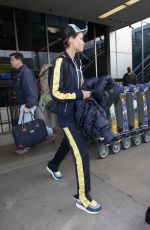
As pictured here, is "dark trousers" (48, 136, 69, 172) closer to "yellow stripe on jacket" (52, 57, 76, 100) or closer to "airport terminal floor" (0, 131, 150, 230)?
"airport terminal floor" (0, 131, 150, 230)

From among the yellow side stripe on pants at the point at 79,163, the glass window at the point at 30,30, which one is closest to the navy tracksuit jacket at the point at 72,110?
the yellow side stripe on pants at the point at 79,163

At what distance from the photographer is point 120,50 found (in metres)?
9.51

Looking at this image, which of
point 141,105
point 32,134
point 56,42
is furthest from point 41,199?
point 56,42

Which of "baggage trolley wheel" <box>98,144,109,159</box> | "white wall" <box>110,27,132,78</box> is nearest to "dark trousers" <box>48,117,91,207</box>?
"baggage trolley wheel" <box>98,144,109,159</box>

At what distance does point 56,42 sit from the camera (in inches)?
305

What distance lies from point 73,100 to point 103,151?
181 centimetres

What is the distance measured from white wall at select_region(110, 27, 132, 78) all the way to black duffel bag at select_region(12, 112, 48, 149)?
639cm

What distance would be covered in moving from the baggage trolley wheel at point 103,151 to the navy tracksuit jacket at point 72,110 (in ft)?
4.63

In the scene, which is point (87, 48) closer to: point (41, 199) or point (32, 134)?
point (32, 134)

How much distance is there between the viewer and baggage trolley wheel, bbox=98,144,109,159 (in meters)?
3.71

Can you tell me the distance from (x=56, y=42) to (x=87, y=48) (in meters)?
1.48

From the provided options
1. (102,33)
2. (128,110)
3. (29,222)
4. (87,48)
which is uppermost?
(102,33)

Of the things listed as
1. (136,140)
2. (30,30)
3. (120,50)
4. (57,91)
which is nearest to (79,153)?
(57,91)

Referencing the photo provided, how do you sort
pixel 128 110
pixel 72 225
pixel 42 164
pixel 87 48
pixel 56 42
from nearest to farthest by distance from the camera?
1. pixel 72 225
2. pixel 42 164
3. pixel 128 110
4. pixel 56 42
5. pixel 87 48
